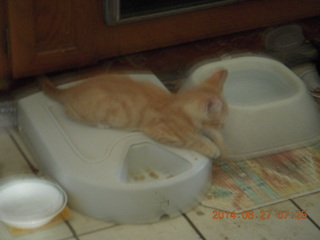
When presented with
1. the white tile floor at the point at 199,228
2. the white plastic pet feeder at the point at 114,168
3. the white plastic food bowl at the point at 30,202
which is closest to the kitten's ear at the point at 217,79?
the white plastic pet feeder at the point at 114,168

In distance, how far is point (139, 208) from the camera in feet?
5.68

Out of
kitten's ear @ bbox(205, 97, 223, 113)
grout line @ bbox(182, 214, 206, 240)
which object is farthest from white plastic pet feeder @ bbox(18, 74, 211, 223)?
kitten's ear @ bbox(205, 97, 223, 113)

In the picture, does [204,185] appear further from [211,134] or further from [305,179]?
[305,179]

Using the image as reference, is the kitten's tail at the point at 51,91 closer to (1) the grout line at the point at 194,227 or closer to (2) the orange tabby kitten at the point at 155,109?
(2) the orange tabby kitten at the point at 155,109

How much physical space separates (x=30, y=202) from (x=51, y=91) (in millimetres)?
377

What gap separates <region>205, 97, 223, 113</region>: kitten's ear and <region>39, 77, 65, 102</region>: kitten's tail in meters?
0.43

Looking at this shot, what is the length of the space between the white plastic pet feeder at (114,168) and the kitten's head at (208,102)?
0.11 metres

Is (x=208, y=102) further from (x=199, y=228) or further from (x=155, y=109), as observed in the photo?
(x=199, y=228)

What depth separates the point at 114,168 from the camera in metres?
1.75

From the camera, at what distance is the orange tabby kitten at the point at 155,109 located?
1843 mm

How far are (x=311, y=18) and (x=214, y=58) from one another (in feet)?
1.39

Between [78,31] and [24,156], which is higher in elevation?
[78,31]

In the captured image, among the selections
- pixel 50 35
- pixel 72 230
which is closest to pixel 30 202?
pixel 72 230
